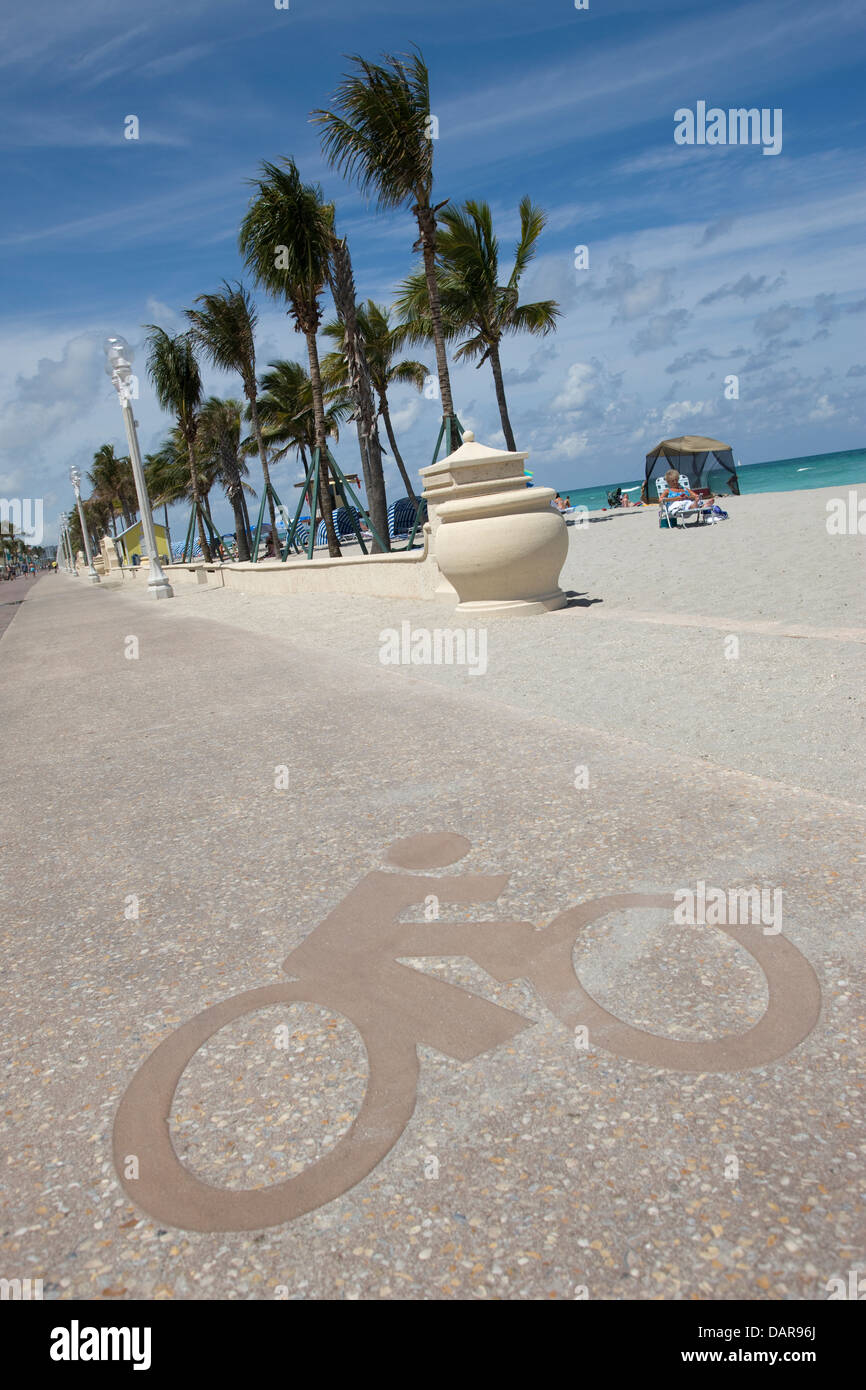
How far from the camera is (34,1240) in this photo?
1.84 metres

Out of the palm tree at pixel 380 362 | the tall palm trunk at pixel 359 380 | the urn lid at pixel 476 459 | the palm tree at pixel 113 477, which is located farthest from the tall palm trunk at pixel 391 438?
the palm tree at pixel 113 477

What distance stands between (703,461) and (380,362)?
45.0 feet

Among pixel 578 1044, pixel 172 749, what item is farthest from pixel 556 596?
pixel 578 1044

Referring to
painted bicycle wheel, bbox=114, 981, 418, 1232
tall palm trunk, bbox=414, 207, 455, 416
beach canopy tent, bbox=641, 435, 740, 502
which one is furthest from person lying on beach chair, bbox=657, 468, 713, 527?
painted bicycle wheel, bbox=114, 981, 418, 1232

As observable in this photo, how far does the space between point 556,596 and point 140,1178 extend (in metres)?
8.89

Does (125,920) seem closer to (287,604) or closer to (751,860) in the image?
(751,860)

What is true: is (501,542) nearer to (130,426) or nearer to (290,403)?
(130,426)

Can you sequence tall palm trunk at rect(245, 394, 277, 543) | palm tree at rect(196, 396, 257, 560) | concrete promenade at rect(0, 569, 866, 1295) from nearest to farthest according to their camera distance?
concrete promenade at rect(0, 569, 866, 1295) < tall palm trunk at rect(245, 394, 277, 543) < palm tree at rect(196, 396, 257, 560)

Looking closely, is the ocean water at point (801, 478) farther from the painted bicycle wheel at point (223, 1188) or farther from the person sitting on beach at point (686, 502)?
the painted bicycle wheel at point (223, 1188)

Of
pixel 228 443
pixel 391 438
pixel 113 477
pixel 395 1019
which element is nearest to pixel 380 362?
pixel 391 438

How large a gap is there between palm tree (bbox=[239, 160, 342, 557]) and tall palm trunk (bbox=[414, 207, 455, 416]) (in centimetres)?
378

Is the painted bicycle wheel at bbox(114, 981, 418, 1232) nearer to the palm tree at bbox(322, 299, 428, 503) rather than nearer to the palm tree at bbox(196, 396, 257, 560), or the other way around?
the palm tree at bbox(322, 299, 428, 503)

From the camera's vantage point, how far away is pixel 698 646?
23.6 ft

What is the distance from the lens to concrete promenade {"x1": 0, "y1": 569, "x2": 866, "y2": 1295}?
1711 mm
